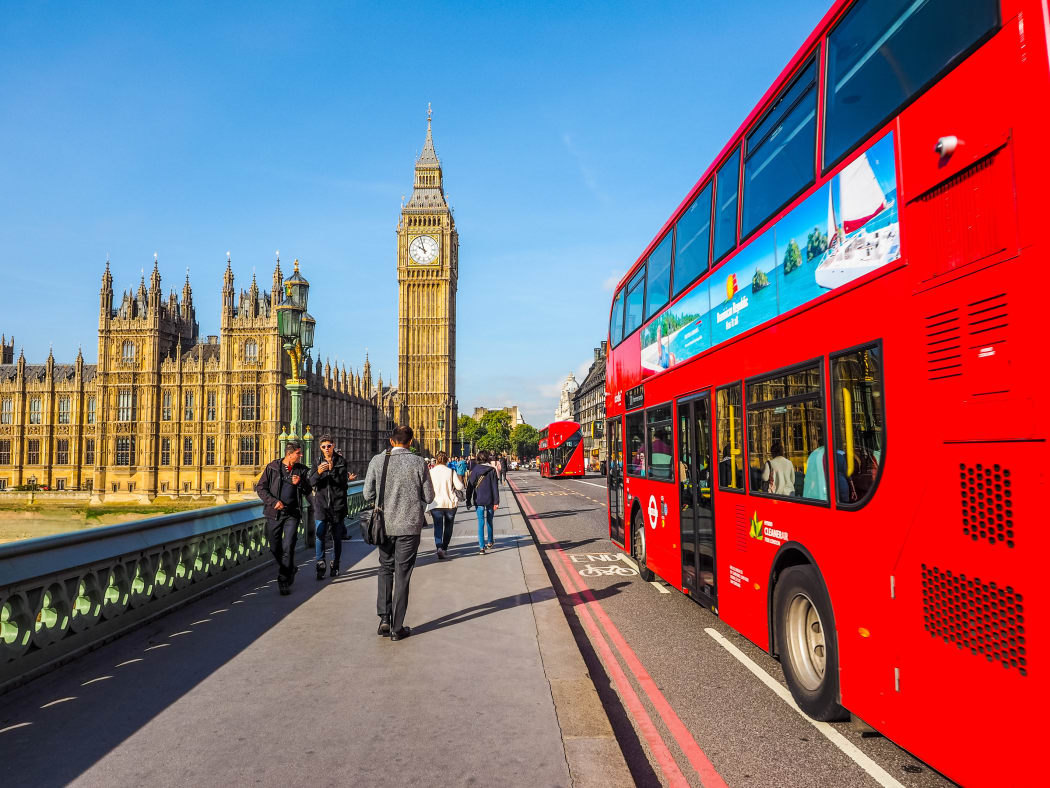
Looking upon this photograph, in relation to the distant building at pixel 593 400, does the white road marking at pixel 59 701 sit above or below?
below

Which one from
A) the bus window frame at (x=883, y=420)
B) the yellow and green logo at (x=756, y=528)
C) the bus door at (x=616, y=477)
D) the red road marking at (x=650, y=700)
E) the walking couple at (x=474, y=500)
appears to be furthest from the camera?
the bus door at (x=616, y=477)

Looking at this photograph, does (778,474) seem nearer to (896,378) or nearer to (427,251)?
(896,378)

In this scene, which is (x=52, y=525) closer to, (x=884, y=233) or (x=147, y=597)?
(x=147, y=597)

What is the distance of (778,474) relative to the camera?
211 inches

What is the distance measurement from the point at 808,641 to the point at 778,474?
119 centimetres

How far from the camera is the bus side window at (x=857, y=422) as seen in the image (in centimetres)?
390

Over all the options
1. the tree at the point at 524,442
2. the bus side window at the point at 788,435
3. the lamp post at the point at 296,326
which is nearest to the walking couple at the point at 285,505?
the lamp post at the point at 296,326

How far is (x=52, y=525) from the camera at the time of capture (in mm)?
46250

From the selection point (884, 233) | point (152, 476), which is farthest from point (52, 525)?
point (884, 233)

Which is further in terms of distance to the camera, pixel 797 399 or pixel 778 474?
pixel 778 474

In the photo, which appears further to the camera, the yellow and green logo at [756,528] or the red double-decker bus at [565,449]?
the red double-decker bus at [565,449]

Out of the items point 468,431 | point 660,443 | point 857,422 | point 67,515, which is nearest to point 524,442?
point 468,431

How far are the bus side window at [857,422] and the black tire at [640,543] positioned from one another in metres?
5.90

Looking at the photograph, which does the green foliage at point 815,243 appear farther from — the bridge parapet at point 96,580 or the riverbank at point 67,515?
the riverbank at point 67,515
